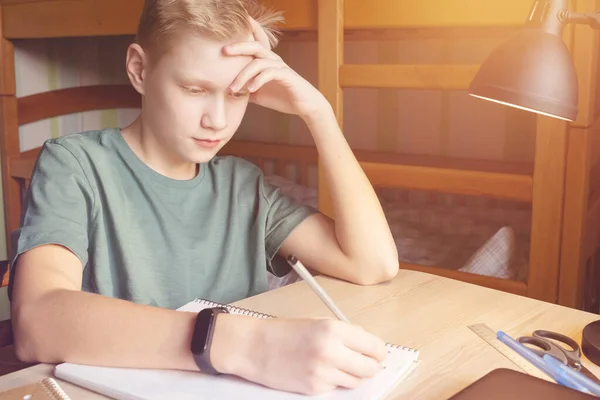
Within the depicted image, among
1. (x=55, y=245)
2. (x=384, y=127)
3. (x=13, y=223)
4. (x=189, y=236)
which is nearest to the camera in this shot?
(x=55, y=245)

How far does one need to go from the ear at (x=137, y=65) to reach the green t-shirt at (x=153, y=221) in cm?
8

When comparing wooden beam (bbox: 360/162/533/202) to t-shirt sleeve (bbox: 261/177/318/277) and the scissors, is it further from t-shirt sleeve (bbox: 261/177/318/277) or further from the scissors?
the scissors

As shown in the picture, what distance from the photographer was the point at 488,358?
27.6 inches

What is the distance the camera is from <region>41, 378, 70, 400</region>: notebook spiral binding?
569 mm

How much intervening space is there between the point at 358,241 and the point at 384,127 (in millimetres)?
1587

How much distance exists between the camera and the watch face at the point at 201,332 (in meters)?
0.62

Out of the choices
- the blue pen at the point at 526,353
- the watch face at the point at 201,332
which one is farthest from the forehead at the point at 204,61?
Result: the blue pen at the point at 526,353

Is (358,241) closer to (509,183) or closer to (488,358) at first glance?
(488,358)

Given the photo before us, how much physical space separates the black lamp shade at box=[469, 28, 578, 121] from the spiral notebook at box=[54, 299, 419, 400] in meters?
0.33

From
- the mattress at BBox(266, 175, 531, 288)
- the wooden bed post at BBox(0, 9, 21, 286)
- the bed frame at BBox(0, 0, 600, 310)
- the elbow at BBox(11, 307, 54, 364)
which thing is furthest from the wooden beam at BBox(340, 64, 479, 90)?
the wooden bed post at BBox(0, 9, 21, 286)

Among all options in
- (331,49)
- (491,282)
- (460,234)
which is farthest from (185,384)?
(460,234)

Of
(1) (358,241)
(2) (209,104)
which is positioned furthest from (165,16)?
(1) (358,241)

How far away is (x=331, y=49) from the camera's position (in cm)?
146

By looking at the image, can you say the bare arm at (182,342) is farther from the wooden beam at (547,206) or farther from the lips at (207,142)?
the wooden beam at (547,206)
